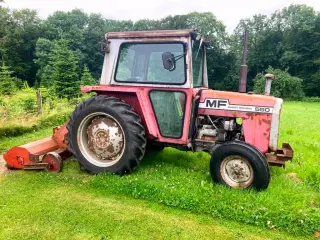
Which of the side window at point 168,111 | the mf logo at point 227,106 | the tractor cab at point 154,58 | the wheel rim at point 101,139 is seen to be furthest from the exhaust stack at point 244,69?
the wheel rim at point 101,139

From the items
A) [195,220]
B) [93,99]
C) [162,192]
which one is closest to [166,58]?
[93,99]

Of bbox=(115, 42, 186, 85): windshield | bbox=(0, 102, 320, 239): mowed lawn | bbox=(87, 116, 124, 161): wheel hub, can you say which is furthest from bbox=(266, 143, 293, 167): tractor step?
bbox=(87, 116, 124, 161): wheel hub

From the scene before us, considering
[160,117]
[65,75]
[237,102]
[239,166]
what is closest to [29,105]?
[160,117]

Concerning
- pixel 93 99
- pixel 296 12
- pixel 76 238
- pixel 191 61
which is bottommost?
pixel 76 238

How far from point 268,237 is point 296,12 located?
41.6 metres

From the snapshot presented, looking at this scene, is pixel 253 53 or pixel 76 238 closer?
pixel 76 238

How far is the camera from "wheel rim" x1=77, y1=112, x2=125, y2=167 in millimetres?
4391

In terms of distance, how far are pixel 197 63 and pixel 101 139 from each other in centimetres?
193

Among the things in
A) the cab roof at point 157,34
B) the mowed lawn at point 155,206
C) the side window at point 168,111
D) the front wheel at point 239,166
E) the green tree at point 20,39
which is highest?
the green tree at point 20,39

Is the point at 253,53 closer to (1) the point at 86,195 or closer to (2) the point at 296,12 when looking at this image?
(2) the point at 296,12

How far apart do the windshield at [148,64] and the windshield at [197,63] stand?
30 cm

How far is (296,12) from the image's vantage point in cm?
3788

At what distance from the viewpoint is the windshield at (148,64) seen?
163 inches

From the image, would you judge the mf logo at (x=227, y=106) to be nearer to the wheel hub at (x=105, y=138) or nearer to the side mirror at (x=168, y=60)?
the side mirror at (x=168, y=60)
